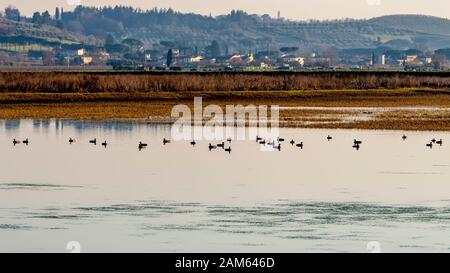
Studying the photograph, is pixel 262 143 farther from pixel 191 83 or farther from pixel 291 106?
pixel 191 83

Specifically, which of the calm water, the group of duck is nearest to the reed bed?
the calm water

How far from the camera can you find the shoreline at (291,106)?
62219mm

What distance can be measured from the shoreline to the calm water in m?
11.2

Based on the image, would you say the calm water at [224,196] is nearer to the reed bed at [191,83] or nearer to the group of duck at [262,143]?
the group of duck at [262,143]

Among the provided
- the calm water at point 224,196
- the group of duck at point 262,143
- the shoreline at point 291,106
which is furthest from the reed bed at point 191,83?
the group of duck at point 262,143

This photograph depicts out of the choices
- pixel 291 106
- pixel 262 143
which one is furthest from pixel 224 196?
pixel 291 106

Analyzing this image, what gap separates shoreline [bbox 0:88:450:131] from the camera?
204 ft

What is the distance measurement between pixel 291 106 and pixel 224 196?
42.4 meters

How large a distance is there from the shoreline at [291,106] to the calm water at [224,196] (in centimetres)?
1123

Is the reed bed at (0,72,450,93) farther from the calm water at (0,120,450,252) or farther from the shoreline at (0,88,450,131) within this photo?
the calm water at (0,120,450,252)

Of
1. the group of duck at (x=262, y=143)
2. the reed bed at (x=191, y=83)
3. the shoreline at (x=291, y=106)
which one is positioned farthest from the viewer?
the reed bed at (x=191, y=83)

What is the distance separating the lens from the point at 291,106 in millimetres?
75125
